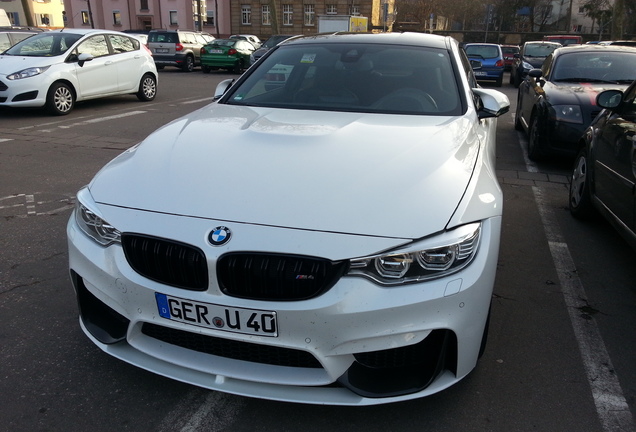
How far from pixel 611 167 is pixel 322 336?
3.17 meters

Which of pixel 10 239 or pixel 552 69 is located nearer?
pixel 10 239

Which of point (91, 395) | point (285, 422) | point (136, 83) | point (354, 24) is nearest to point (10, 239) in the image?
point (91, 395)

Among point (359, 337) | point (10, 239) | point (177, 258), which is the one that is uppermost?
point (177, 258)

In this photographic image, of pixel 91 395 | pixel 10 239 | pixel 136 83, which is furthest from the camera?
pixel 136 83

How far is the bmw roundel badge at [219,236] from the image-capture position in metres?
2.17

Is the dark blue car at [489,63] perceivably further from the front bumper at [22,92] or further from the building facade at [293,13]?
the building facade at [293,13]

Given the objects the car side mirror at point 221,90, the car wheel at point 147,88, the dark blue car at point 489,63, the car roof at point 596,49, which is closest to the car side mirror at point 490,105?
the car side mirror at point 221,90

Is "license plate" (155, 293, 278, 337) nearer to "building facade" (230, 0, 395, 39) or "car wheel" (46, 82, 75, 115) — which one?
"car wheel" (46, 82, 75, 115)

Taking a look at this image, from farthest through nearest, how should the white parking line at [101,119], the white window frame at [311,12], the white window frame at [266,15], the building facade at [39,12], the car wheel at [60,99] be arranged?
1. the building facade at [39,12]
2. the white window frame at [266,15]
3. the white window frame at [311,12]
4. the car wheel at [60,99]
5. the white parking line at [101,119]

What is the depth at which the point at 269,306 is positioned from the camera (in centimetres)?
212

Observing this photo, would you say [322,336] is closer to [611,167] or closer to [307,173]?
[307,173]

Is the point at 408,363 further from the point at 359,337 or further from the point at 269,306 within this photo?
the point at 269,306

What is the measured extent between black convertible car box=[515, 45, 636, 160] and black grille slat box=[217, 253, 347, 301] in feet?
17.6

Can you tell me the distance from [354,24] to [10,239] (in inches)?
1133
